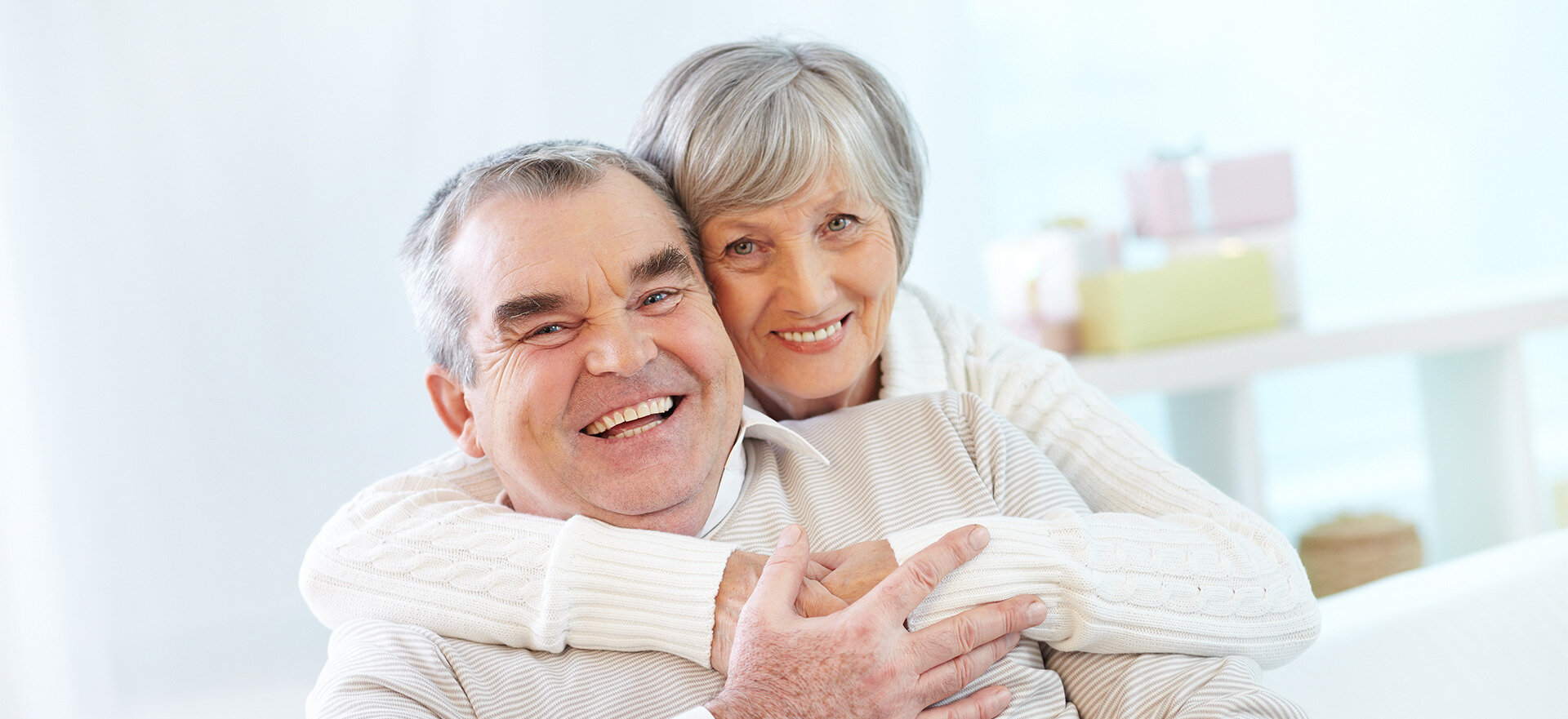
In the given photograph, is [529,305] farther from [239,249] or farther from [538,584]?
[239,249]

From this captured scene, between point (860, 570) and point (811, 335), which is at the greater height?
point (811, 335)

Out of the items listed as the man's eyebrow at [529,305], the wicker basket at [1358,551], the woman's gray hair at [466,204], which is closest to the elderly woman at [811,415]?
the woman's gray hair at [466,204]

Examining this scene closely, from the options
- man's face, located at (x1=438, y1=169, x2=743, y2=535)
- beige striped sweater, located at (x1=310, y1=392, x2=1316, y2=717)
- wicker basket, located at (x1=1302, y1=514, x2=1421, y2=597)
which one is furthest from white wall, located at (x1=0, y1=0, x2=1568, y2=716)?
beige striped sweater, located at (x1=310, y1=392, x2=1316, y2=717)

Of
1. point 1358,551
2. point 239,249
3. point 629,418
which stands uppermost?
point 239,249

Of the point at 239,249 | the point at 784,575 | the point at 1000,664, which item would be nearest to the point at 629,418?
the point at 784,575

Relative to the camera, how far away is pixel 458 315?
1.44m

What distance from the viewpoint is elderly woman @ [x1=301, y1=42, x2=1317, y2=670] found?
1292mm

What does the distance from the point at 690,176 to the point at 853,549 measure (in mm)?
545

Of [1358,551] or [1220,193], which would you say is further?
[1220,193]

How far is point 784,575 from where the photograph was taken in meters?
1.24

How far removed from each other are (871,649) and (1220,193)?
2260mm

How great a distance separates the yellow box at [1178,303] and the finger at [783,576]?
190cm

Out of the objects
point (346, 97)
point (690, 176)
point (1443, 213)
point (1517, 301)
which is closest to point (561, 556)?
point (690, 176)

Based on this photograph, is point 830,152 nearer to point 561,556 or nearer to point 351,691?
point 561,556
